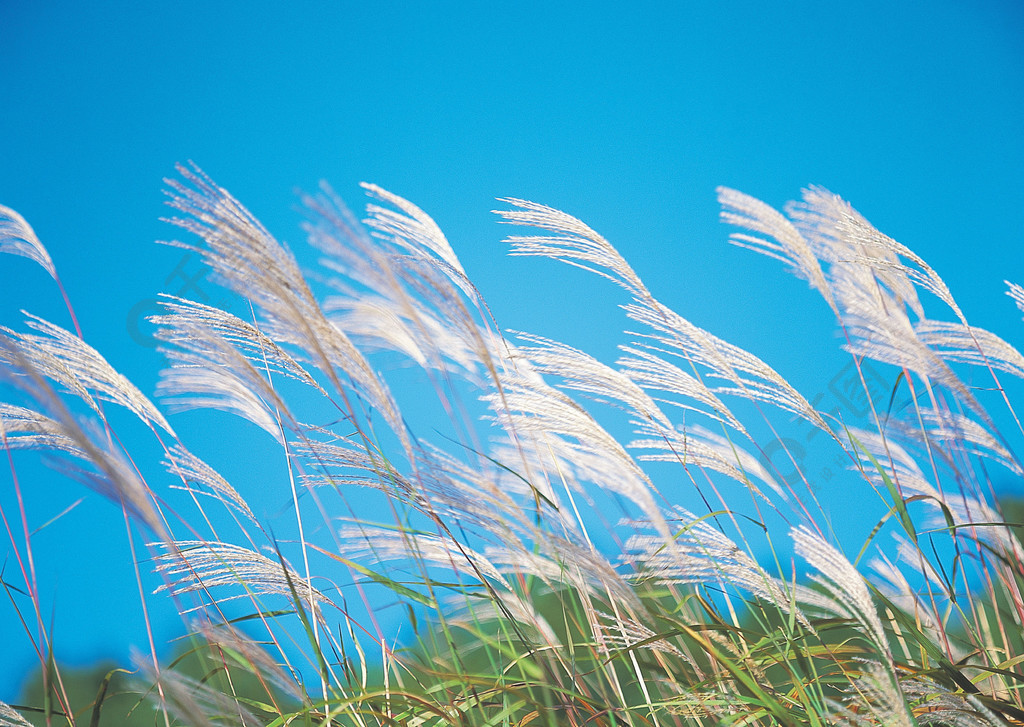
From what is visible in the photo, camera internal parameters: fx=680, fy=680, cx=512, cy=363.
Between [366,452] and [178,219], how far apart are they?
1.42 ft

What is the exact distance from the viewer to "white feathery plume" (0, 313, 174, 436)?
116 centimetres

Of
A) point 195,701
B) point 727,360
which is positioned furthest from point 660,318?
point 195,701

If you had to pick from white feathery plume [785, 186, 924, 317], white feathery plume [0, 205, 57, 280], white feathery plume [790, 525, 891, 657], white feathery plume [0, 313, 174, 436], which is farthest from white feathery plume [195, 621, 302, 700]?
white feathery plume [785, 186, 924, 317]

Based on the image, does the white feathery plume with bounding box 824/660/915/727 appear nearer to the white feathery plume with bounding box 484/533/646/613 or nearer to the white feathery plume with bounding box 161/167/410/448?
the white feathery plume with bounding box 484/533/646/613

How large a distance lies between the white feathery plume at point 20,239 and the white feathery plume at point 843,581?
145 cm

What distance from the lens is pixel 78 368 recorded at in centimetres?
119

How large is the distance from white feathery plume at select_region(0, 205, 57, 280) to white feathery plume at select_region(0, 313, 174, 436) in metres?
0.26

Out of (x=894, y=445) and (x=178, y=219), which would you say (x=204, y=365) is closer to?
(x=178, y=219)

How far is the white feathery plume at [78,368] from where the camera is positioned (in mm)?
1156

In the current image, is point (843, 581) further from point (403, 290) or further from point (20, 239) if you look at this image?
point (20, 239)

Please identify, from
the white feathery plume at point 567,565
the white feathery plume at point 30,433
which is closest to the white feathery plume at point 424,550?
the white feathery plume at point 567,565

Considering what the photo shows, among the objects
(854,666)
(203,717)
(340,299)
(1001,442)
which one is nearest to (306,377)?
(340,299)

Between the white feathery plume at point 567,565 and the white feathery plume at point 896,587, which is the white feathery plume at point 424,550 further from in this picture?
the white feathery plume at point 896,587

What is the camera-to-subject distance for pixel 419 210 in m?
1.21
